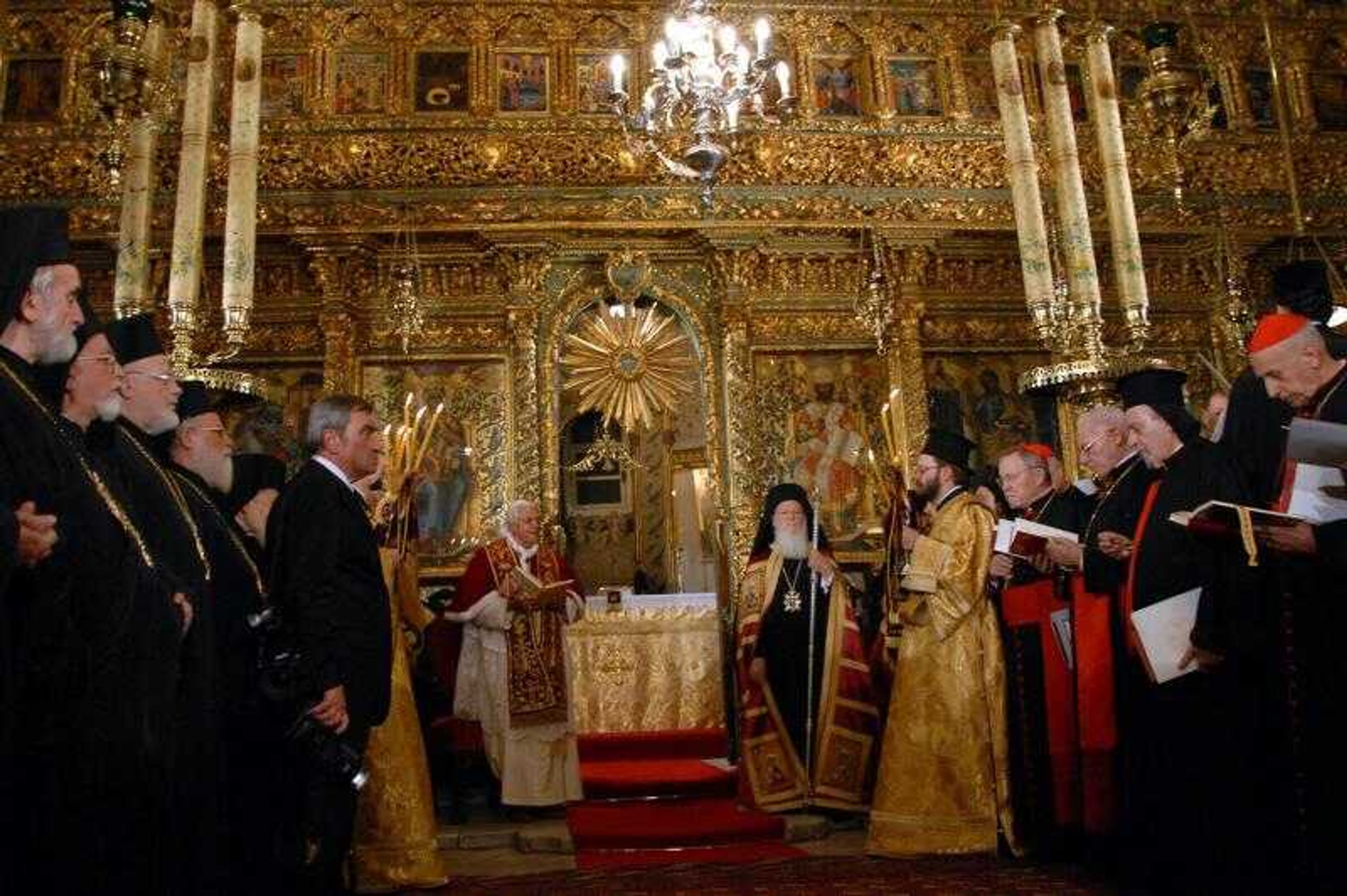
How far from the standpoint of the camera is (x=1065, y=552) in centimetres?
414

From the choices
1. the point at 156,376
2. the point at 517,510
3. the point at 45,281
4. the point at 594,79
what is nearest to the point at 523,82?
the point at 594,79

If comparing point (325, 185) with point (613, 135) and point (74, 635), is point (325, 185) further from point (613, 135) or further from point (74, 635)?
point (74, 635)

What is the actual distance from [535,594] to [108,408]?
4111mm

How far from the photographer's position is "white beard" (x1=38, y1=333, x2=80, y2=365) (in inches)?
94.7

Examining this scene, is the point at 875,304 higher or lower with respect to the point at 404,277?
lower

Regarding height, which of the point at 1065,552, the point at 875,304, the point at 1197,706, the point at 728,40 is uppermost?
the point at 728,40

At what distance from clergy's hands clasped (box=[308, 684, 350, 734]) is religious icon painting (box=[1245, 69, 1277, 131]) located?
473 inches

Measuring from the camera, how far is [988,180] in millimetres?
10469

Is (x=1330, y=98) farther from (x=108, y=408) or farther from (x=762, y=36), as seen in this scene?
(x=108, y=408)

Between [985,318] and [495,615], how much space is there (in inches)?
250

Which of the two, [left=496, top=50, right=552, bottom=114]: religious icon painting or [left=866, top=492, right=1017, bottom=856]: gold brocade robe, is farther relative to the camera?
[left=496, top=50, right=552, bottom=114]: religious icon painting

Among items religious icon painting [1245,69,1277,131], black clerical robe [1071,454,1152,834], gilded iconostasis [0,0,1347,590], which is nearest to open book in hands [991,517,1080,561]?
black clerical robe [1071,454,1152,834]

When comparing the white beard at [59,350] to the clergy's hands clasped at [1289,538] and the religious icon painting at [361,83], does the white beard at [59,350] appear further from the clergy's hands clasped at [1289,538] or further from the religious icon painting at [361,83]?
the religious icon painting at [361,83]

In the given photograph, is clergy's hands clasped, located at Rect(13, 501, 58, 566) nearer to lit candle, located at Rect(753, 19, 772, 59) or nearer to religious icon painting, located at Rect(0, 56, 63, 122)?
lit candle, located at Rect(753, 19, 772, 59)
